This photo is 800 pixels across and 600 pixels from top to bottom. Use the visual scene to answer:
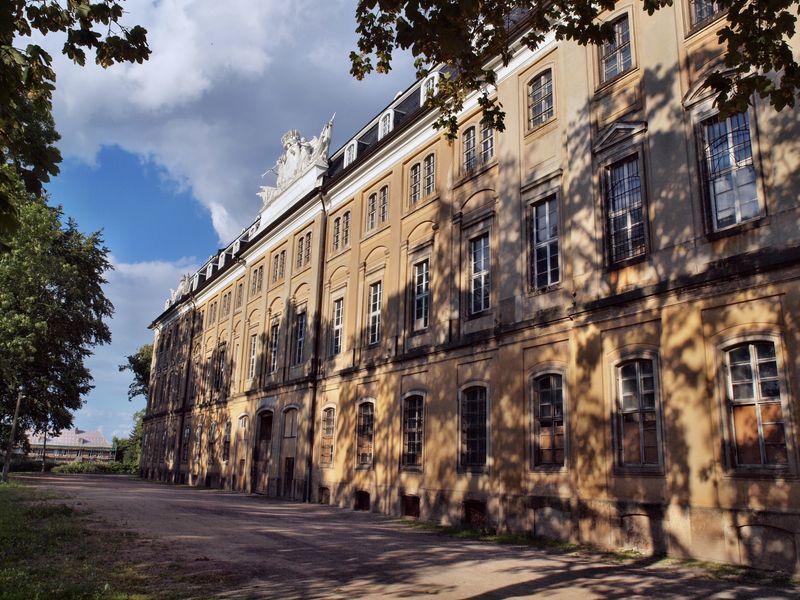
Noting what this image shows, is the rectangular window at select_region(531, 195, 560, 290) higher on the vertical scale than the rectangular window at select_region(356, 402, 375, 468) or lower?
higher

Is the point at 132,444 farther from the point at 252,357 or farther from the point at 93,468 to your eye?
the point at 252,357

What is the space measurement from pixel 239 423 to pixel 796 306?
28.0m

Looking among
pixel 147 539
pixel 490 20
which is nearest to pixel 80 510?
pixel 147 539

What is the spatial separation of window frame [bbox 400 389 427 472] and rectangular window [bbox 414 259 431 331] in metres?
2.08

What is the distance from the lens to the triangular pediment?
1341cm

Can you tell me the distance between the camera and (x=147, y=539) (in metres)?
12.0

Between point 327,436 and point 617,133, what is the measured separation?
15640 millimetres

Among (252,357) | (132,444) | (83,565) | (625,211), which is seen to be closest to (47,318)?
(252,357)

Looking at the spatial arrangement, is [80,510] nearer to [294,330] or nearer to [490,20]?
[294,330]

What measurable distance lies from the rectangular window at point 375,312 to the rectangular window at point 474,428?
561 cm

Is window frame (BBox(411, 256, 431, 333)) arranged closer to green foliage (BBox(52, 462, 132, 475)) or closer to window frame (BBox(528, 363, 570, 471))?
window frame (BBox(528, 363, 570, 471))

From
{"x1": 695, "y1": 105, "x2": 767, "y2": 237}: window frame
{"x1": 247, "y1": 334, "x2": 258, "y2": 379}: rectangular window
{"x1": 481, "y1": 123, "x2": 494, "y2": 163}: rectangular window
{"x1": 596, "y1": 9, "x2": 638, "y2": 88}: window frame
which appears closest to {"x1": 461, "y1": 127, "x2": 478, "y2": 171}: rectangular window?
{"x1": 481, "y1": 123, "x2": 494, "y2": 163}: rectangular window

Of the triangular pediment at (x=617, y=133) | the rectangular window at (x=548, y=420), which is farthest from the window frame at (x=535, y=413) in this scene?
the triangular pediment at (x=617, y=133)

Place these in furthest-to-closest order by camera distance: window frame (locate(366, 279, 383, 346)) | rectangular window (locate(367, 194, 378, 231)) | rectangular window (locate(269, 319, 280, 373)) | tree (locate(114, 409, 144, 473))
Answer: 1. tree (locate(114, 409, 144, 473))
2. rectangular window (locate(269, 319, 280, 373))
3. rectangular window (locate(367, 194, 378, 231))
4. window frame (locate(366, 279, 383, 346))
